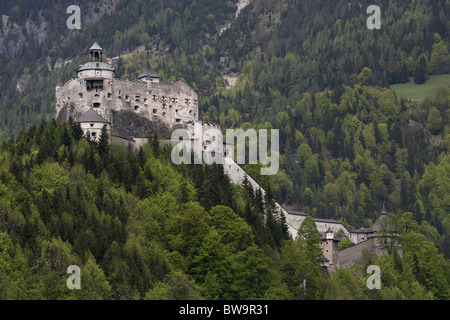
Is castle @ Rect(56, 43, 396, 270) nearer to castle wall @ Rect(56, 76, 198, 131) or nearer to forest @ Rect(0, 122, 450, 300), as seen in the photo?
castle wall @ Rect(56, 76, 198, 131)

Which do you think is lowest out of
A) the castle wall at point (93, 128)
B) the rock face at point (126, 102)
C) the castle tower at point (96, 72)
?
the castle wall at point (93, 128)

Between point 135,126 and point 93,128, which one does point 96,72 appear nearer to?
point 135,126

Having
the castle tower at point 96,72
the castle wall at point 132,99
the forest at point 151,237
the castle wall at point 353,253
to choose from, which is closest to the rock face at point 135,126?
the castle wall at point 132,99

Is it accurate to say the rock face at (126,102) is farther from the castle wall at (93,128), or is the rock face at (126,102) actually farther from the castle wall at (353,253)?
the castle wall at (353,253)

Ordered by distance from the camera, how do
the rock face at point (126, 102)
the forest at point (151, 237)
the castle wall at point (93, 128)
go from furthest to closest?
1. the rock face at point (126, 102)
2. the castle wall at point (93, 128)
3. the forest at point (151, 237)

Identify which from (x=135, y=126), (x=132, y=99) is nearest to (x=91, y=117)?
(x=135, y=126)

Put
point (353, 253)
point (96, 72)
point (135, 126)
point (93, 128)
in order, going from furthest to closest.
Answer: point (135, 126), point (96, 72), point (353, 253), point (93, 128)

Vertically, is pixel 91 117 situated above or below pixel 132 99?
below

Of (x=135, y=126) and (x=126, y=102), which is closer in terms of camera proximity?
(x=135, y=126)
